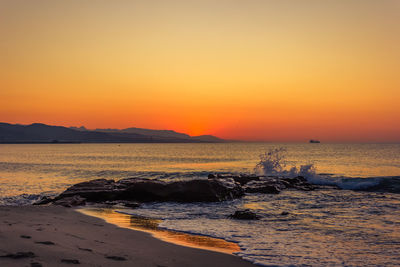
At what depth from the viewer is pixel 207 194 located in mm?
18125

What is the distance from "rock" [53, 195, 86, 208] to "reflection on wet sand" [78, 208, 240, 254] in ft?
5.47

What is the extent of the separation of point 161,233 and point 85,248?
A: 340cm

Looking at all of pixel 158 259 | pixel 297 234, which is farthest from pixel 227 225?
pixel 158 259

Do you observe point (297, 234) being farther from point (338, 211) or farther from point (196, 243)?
point (338, 211)

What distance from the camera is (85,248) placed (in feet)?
24.7

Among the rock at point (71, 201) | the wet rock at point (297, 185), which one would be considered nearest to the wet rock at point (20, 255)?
the rock at point (71, 201)

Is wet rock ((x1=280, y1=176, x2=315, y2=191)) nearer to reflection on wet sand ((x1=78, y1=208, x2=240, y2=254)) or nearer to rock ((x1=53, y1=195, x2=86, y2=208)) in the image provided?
reflection on wet sand ((x1=78, y1=208, x2=240, y2=254))

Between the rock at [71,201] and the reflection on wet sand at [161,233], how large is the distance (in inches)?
65.6

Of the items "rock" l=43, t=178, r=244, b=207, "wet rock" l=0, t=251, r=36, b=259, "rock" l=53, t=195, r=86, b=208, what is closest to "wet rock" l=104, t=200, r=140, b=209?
"rock" l=43, t=178, r=244, b=207

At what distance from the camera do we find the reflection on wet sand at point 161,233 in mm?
9023

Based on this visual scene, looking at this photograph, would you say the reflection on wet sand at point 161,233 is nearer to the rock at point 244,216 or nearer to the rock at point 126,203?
the rock at point 126,203

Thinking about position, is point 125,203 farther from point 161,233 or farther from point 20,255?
point 20,255

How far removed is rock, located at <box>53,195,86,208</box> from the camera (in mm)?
16034

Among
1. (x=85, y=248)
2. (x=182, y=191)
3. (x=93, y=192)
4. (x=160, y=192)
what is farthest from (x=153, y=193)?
(x=85, y=248)
